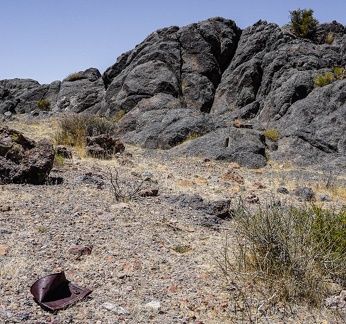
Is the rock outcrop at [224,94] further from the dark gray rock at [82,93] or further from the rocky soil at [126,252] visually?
the rocky soil at [126,252]

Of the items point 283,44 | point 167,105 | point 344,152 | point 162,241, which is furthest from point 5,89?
point 162,241

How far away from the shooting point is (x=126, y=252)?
14.4 feet

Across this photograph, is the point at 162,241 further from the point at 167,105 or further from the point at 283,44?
the point at 283,44

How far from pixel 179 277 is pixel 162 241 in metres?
0.96

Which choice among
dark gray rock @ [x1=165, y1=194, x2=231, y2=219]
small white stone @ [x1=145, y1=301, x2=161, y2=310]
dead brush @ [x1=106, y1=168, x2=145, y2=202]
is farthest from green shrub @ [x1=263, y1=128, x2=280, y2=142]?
small white stone @ [x1=145, y1=301, x2=161, y2=310]

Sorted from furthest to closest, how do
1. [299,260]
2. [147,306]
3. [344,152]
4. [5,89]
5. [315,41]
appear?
[5,89], [315,41], [344,152], [299,260], [147,306]

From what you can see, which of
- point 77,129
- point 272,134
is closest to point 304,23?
point 272,134

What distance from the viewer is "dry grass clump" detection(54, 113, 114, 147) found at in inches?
488

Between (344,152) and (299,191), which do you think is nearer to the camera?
(299,191)

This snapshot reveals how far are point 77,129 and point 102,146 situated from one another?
2235 mm

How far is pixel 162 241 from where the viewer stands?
4.82 meters

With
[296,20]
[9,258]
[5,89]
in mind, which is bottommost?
[9,258]

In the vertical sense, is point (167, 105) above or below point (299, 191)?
above

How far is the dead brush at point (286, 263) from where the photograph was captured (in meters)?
3.52
